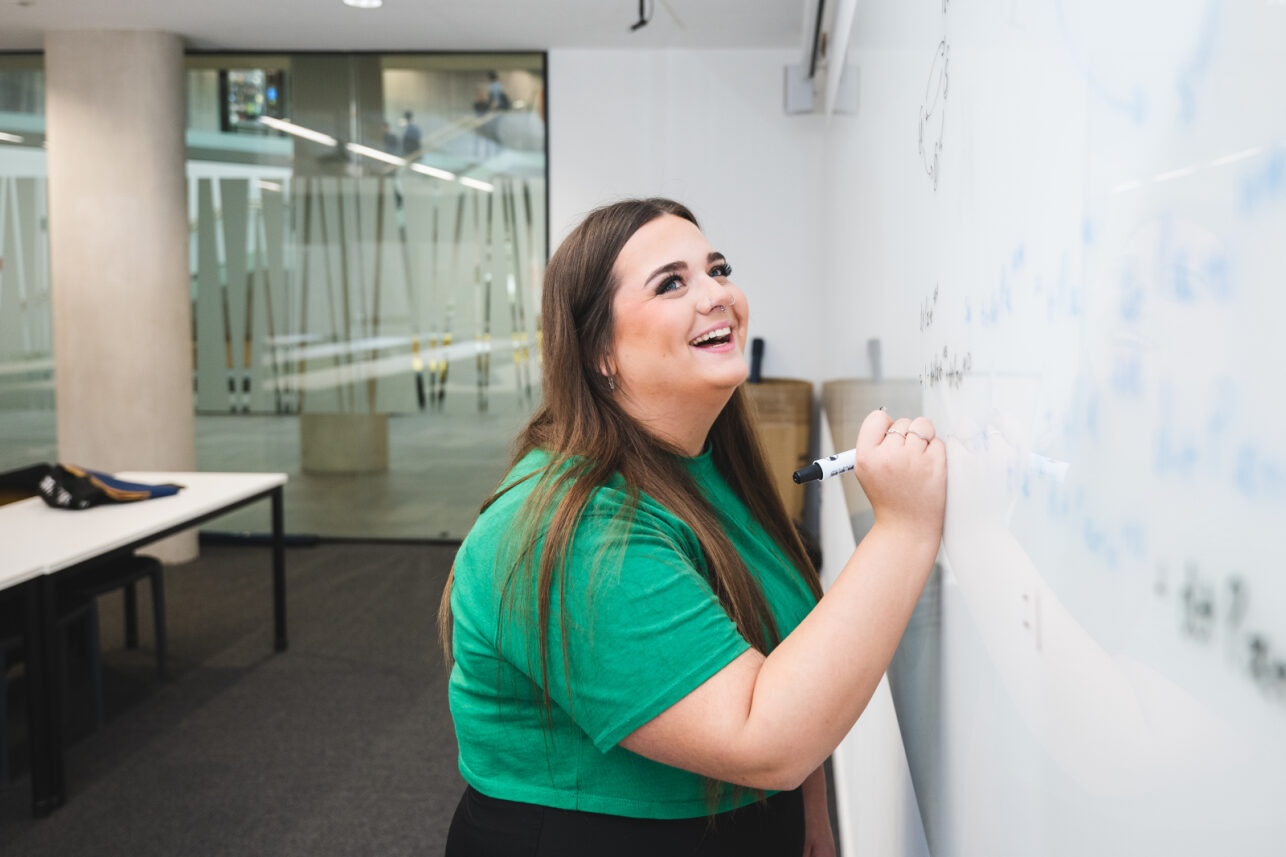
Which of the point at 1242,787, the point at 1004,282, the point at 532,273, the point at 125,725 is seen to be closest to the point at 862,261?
the point at 1004,282

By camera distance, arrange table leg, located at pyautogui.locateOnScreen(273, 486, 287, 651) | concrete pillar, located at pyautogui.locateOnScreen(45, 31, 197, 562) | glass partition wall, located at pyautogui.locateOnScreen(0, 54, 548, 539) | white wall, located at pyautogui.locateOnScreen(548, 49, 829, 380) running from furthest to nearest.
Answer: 1. glass partition wall, located at pyautogui.locateOnScreen(0, 54, 548, 539)
2. white wall, located at pyautogui.locateOnScreen(548, 49, 829, 380)
3. concrete pillar, located at pyautogui.locateOnScreen(45, 31, 197, 562)
4. table leg, located at pyautogui.locateOnScreen(273, 486, 287, 651)

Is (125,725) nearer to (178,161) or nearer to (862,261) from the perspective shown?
(862,261)

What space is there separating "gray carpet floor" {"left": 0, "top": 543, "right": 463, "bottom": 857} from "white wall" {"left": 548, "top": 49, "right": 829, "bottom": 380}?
250 centimetres

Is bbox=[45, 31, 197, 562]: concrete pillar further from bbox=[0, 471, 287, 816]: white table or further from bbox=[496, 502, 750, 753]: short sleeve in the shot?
bbox=[496, 502, 750, 753]: short sleeve

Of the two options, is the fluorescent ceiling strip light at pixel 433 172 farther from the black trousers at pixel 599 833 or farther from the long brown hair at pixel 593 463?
the black trousers at pixel 599 833

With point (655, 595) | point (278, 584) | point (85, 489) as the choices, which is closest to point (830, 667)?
point (655, 595)

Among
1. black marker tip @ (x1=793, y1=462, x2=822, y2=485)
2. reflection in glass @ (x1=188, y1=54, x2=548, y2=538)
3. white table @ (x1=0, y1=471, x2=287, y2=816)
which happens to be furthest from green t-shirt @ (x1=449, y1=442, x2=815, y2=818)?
reflection in glass @ (x1=188, y1=54, x2=548, y2=538)

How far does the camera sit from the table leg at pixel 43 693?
2.61 metres

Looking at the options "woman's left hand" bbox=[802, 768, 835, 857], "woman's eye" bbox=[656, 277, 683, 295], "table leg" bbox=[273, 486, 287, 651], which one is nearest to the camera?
"woman's eye" bbox=[656, 277, 683, 295]

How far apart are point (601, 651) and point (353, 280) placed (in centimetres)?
540

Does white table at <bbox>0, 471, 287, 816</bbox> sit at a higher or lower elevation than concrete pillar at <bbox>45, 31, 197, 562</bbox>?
lower

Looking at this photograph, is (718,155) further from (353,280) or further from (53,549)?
(53,549)

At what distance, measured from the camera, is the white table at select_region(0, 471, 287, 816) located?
103 inches

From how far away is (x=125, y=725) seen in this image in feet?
10.8
